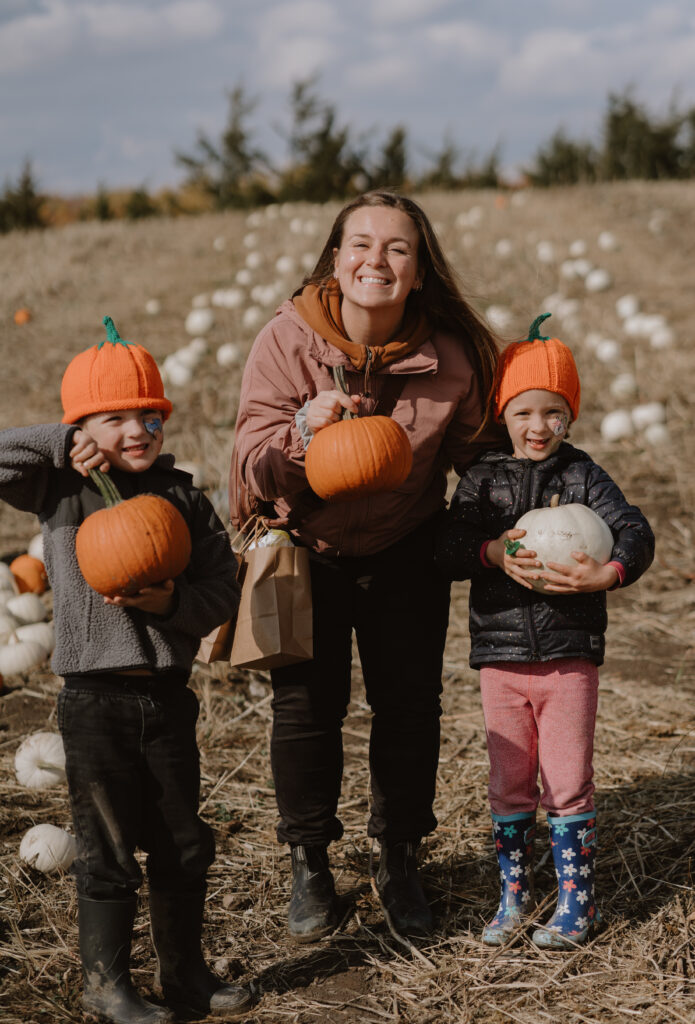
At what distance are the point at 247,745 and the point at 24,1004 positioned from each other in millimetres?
1826

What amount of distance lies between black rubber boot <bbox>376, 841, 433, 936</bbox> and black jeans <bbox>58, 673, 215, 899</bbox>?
0.84 m

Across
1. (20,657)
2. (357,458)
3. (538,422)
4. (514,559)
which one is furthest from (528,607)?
(20,657)

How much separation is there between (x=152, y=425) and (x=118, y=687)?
680 millimetres

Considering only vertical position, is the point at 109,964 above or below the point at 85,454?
below

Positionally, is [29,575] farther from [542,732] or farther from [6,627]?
[542,732]

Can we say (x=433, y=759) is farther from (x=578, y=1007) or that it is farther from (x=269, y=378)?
(x=269, y=378)

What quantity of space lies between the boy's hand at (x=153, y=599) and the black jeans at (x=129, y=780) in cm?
19

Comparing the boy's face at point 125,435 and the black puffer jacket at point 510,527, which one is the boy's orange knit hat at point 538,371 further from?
the boy's face at point 125,435

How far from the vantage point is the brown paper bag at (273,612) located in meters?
3.14

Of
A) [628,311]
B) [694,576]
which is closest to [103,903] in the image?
[694,576]

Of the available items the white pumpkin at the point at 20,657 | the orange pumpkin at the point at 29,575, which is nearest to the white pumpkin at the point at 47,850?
the white pumpkin at the point at 20,657

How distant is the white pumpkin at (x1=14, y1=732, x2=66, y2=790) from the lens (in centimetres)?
425

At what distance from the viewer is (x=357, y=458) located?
9.78 feet

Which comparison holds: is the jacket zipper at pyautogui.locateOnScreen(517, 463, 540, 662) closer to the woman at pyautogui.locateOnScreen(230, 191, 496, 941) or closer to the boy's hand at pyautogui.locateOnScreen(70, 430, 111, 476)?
the woman at pyautogui.locateOnScreen(230, 191, 496, 941)
